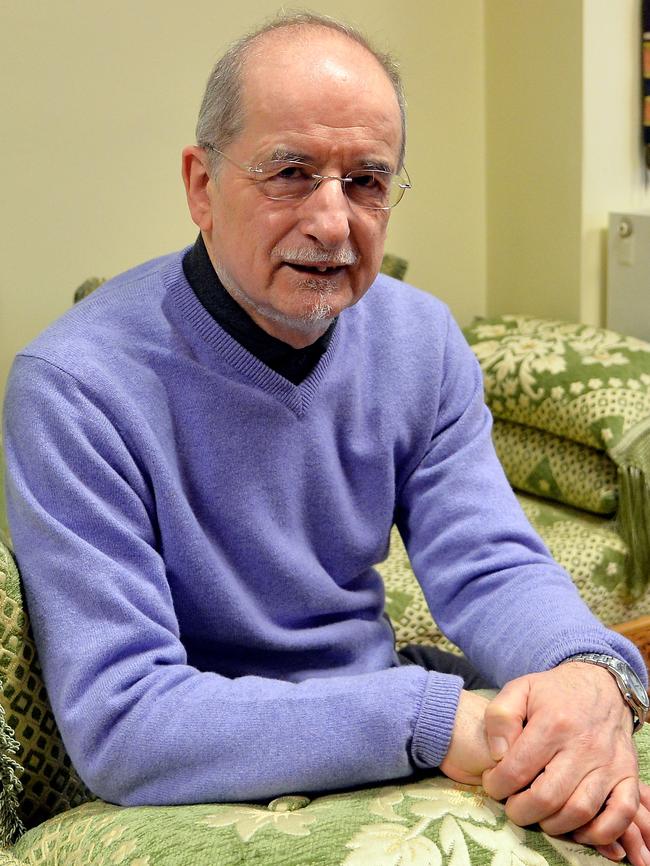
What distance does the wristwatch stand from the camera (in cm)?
113

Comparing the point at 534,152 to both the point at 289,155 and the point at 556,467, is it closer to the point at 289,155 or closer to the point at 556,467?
the point at 556,467

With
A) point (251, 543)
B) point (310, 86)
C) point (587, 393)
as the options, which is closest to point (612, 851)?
point (251, 543)

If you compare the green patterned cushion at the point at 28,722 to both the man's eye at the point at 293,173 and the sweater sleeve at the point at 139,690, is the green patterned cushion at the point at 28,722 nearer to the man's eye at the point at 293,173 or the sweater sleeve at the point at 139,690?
the sweater sleeve at the point at 139,690

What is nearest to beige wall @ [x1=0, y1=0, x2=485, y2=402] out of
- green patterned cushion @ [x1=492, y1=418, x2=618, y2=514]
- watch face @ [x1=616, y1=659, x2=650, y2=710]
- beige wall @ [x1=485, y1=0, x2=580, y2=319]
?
beige wall @ [x1=485, y1=0, x2=580, y2=319]

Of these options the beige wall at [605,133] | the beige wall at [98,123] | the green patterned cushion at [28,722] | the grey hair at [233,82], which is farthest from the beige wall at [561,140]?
the green patterned cushion at [28,722]

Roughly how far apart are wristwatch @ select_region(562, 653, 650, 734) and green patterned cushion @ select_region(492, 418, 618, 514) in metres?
1.10

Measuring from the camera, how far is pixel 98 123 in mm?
2520

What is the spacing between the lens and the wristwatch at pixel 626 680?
44.6 inches

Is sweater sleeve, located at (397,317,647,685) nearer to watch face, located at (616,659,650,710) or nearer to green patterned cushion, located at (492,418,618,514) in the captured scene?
watch face, located at (616,659,650,710)

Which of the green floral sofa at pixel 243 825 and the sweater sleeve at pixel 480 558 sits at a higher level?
the sweater sleeve at pixel 480 558

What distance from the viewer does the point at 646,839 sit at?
1.06m

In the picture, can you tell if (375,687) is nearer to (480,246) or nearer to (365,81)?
(365,81)

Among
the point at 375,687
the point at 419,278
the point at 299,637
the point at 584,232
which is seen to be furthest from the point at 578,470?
the point at 375,687

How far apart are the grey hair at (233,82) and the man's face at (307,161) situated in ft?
0.05
